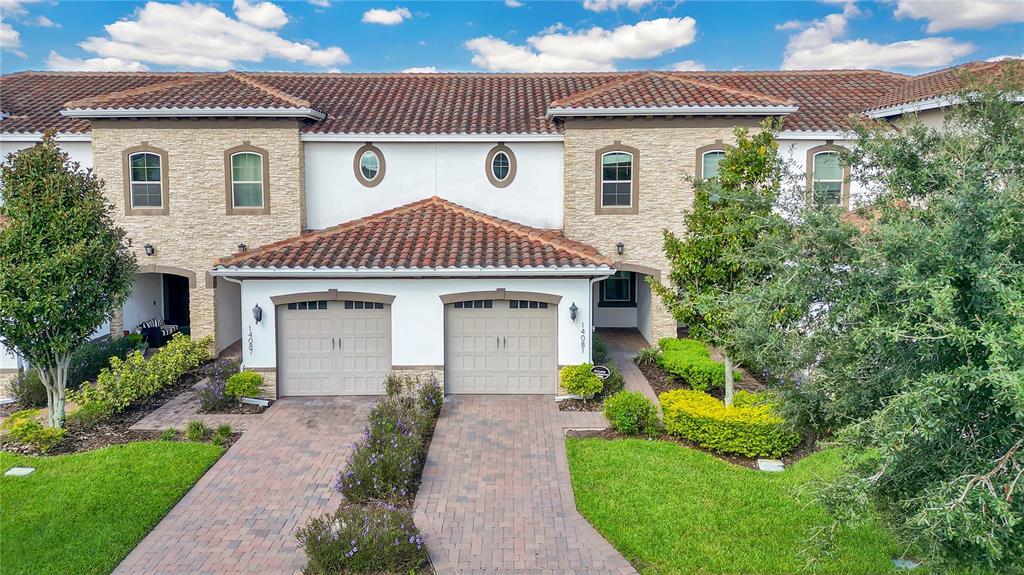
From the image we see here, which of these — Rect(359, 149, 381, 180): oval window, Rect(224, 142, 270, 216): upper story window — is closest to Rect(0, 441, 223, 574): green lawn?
Rect(224, 142, 270, 216): upper story window

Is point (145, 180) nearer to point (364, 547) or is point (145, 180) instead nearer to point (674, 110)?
point (674, 110)

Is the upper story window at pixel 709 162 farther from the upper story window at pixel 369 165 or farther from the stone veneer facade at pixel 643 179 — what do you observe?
the upper story window at pixel 369 165

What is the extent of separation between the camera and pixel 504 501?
35.1 ft

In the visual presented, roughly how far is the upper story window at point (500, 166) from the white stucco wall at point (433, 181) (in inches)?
4.8

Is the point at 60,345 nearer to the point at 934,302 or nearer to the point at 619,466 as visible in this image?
the point at 619,466

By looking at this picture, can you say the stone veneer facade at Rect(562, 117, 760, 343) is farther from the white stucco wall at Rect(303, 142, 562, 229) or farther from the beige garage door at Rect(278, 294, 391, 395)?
the beige garage door at Rect(278, 294, 391, 395)

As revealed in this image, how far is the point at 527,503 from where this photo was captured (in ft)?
34.9

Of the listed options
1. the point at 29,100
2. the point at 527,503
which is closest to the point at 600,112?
the point at 527,503

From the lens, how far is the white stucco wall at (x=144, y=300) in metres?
21.2

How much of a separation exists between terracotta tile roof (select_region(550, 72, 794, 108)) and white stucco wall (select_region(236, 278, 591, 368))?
18.5ft

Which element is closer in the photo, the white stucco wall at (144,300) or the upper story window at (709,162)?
the upper story window at (709,162)

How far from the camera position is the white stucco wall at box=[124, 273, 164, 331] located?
21.2 m

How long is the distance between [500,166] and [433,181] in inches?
78.9

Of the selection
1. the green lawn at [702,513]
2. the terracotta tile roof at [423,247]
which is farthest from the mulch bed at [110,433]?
the green lawn at [702,513]
